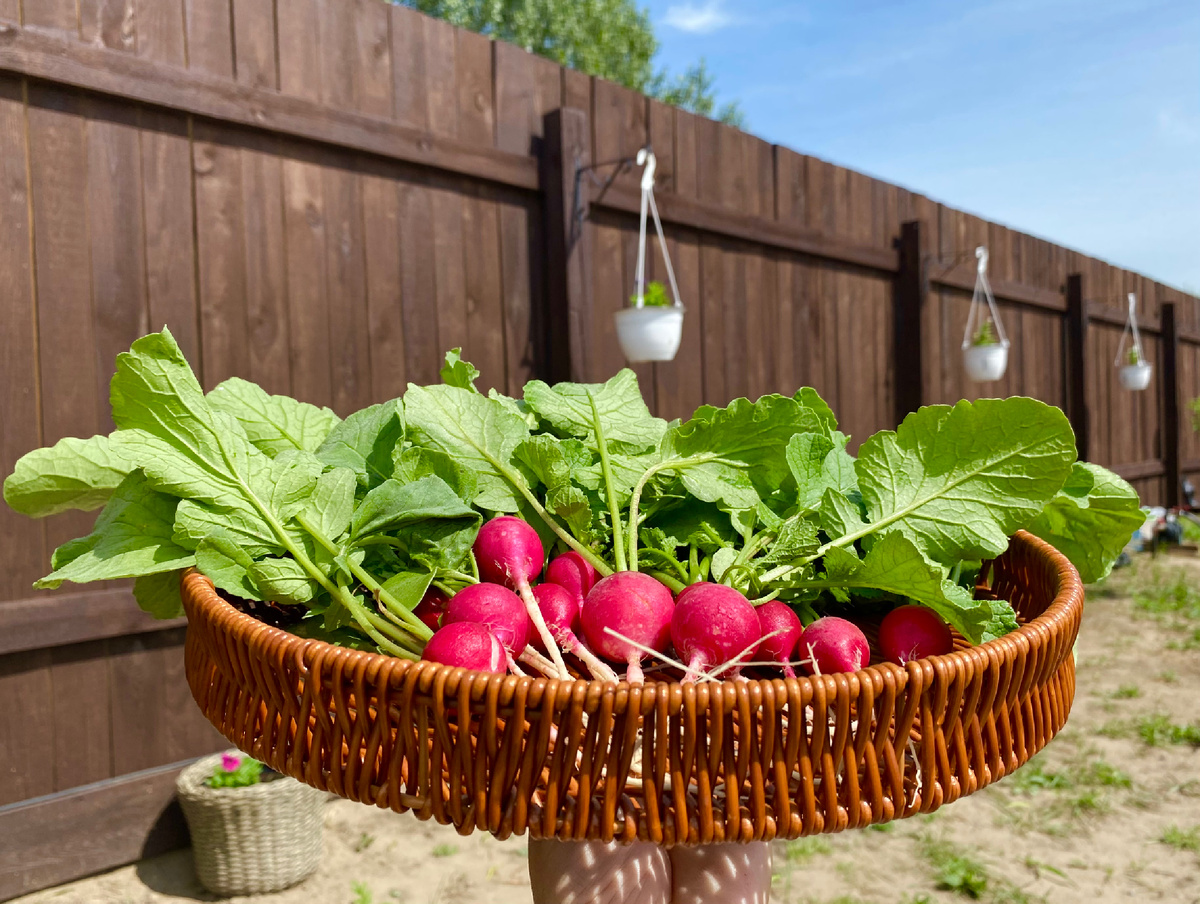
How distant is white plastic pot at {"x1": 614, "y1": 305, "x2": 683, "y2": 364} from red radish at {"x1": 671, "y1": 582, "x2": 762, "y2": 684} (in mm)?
2391

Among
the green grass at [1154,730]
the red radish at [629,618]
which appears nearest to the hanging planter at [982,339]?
the green grass at [1154,730]

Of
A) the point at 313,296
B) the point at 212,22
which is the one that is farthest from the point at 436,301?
the point at 212,22

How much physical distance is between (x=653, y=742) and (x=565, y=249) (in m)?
2.58

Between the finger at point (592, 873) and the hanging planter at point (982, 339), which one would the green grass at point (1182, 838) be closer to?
the finger at point (592, 873)

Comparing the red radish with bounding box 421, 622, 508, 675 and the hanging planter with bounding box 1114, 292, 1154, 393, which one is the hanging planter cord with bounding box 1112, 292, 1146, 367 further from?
the red radish with bounding box 421, 622, 508, 675

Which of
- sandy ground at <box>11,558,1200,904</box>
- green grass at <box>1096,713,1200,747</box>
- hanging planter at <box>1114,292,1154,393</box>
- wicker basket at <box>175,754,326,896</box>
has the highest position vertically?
hanging planter at <box>1114,292,1154,393</box>

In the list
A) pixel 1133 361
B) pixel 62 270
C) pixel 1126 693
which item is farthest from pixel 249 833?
pixel 1133 361

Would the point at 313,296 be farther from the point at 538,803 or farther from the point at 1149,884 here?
the point at 1149,884

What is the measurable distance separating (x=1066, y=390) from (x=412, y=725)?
304 inches

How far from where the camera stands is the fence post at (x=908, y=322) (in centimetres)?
478

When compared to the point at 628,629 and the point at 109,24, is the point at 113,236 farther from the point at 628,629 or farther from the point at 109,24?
the point at 628,629

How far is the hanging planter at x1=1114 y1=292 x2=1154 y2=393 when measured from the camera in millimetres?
7225

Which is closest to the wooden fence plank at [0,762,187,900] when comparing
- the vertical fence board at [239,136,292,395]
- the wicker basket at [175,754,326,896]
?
the wicker basket at [175,754,326,896]

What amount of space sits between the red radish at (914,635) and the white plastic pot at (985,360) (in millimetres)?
4797
